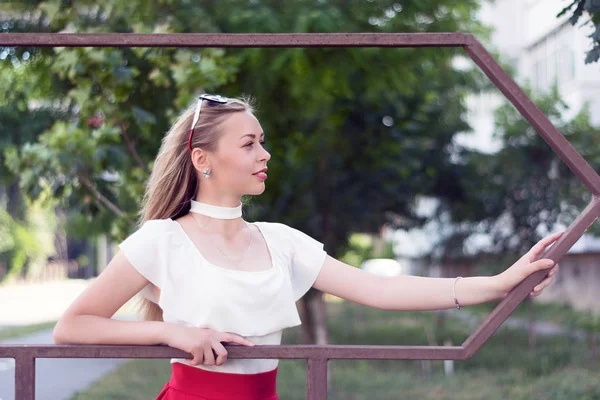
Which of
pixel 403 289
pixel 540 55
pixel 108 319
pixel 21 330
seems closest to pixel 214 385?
pixel 108 319

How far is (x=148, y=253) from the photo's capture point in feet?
6.80

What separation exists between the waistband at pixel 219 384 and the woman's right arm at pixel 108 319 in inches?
10.2

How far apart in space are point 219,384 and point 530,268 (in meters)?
0.82

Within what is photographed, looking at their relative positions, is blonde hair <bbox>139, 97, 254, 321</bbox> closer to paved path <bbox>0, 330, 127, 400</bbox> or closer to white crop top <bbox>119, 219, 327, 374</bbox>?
white crop top <bbox>119, 219, 327, 374</bbox>

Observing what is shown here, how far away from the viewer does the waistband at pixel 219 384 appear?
2.07 meters

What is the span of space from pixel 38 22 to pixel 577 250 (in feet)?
39.3

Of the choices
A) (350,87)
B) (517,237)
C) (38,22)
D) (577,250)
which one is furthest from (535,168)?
(38,22)

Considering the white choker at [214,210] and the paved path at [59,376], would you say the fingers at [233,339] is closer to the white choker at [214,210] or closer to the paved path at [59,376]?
the white choker at [214,210]

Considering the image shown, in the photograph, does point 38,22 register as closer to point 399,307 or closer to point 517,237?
point 399,307

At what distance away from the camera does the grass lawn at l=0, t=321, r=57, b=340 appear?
12.4m

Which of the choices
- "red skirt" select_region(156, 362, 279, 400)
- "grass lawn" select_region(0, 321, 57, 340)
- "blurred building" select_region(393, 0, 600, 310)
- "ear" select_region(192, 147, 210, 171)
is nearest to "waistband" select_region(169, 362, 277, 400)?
"red skirt" select_region(156, 362, 279, 400)

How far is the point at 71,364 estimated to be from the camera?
396 inches

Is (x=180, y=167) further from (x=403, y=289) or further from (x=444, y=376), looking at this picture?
(x=444, y=376)

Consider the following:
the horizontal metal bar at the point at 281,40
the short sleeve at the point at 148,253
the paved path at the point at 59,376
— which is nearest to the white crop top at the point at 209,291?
the short sleeve at the point at 148,253
